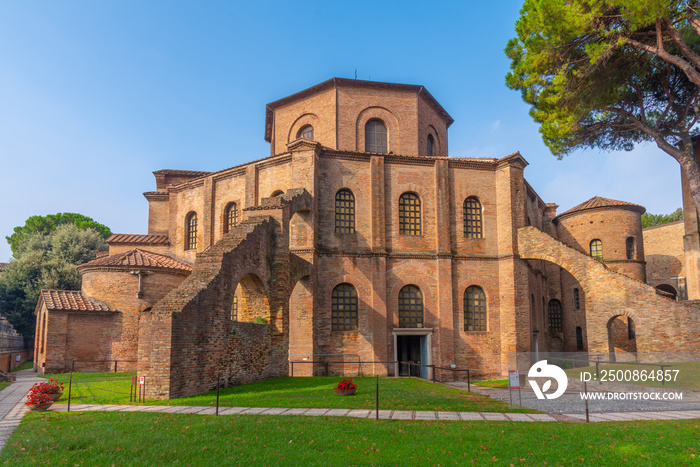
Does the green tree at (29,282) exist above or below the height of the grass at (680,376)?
above

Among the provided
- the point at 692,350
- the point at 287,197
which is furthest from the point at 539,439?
the point at 692,350

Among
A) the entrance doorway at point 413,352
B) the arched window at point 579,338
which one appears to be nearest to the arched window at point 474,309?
the entrance doorway at point 413,352

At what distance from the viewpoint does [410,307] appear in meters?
22.7

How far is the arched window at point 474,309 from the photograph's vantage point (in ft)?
75.9

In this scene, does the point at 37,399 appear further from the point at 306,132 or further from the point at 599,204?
the point at 599,204

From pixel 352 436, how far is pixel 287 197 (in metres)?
12.3

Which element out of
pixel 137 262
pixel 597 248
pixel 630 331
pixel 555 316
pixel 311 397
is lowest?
pixel 311 397

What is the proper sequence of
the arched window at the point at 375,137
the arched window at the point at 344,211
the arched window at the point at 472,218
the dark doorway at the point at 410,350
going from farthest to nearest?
the arched window at the point at 375,137, the arched window at the point at 472,218, the dark doorway at the point at 410,350, the arched window at the point at 344,211

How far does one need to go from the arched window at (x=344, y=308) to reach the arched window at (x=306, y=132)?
9844 millimetres

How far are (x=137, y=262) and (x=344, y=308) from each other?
1046 centimetres

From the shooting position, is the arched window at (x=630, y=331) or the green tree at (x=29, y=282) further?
the green tree at (x=29, y=282)

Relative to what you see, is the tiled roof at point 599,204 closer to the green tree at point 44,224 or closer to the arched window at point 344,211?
the arched window at point 344,211

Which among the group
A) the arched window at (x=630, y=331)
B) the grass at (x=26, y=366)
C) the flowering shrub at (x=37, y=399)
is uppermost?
the arched window at (x=630, y=331)

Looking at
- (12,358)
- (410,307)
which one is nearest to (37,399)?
(410,307)
